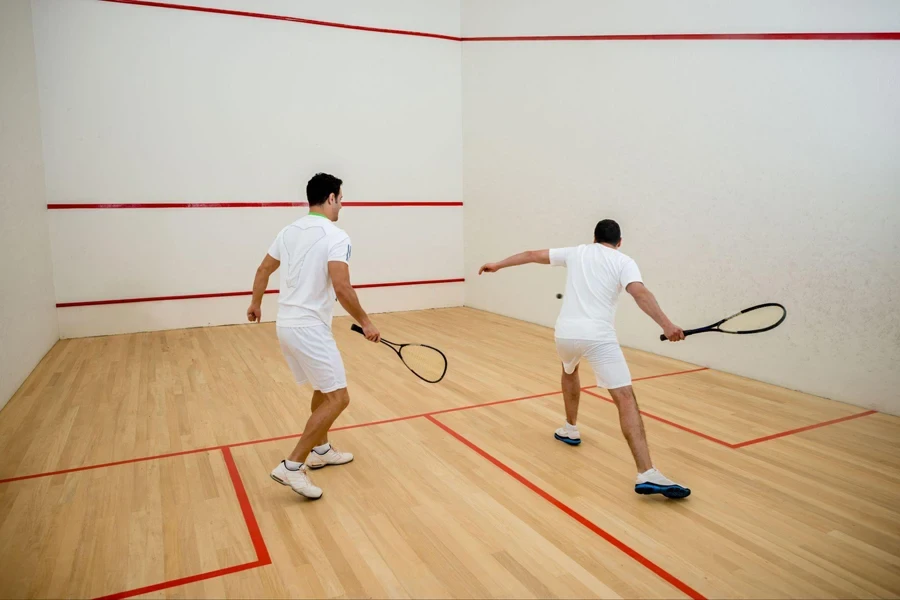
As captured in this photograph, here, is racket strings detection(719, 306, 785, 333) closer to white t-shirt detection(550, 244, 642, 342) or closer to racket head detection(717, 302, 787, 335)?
racket head detection(717, 302, 787, 335)

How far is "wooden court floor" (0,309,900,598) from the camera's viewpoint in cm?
169

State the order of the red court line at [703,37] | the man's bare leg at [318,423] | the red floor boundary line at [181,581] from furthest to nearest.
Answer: the red court line at [703,37]
the man's bare leg at [318,423]
the red floor boundary line at [181,581]

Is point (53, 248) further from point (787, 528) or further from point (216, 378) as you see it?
point (787, 528)

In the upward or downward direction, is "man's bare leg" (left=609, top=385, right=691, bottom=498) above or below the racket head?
below

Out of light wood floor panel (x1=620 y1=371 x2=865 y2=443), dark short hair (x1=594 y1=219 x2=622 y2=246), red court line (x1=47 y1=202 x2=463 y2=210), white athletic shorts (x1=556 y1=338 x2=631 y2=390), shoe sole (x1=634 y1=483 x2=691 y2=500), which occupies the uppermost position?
red court line (x1=47 y1=202 x2=463 y2=210)

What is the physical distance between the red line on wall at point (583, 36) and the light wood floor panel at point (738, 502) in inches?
76.9

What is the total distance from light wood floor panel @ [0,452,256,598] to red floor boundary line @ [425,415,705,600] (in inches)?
39.0

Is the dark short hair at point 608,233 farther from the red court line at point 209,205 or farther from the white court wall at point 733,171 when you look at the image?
the red court line at point 209,205

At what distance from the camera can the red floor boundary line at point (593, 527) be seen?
5.40ft

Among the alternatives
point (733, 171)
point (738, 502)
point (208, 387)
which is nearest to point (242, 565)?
point (738, 502)

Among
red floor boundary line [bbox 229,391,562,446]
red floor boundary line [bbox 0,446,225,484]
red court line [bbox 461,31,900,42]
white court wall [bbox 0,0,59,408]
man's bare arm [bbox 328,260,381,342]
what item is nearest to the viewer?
Result: man's bare arm [bbox 328,260,381,342]

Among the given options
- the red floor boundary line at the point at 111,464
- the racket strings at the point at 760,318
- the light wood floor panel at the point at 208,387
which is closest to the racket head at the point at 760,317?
the racket strings at the point at 760,318

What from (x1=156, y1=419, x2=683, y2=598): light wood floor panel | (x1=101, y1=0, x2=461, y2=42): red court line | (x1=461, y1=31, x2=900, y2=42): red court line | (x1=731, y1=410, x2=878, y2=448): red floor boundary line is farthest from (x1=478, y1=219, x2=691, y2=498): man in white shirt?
(x1=101, y1=0, x2=461, y2=42): red court line

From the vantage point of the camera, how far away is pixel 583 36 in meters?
4.82
